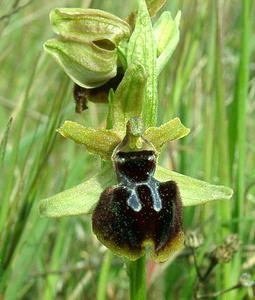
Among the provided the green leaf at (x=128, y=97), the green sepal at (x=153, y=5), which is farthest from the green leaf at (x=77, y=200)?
the green sepal at (x=153, y=5)

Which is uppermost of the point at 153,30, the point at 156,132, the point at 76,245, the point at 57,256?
the point at 153,30

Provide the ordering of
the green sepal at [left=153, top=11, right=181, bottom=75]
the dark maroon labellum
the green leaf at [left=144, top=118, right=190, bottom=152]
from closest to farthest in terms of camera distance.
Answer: the dark maroon labellum
the green leaf at [left=144, top=118, right=190, bottom=152]
the green sepal at [left=153, top=11, right=181, bottom=75]

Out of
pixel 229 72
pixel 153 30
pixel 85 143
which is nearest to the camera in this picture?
pixel 85 143

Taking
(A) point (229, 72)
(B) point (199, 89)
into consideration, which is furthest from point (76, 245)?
(A) point (229, 72)

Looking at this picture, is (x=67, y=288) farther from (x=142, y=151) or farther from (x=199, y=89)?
(x=199, y=89)

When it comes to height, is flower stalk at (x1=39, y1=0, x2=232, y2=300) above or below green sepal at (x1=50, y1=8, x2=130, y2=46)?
below

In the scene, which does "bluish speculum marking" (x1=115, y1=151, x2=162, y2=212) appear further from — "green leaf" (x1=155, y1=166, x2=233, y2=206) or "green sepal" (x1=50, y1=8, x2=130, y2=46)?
"green sepal" (x1=50, y1=8, x2=130, y2=46)

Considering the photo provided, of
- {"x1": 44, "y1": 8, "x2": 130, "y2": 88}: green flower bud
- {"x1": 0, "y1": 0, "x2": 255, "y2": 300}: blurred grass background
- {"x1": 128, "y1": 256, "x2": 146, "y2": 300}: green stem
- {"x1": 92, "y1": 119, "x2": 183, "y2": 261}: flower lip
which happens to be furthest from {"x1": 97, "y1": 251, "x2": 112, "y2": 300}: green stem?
{"x1": 44, "y1": 8, "x2": 130, "y2": 88}: green flower bud
